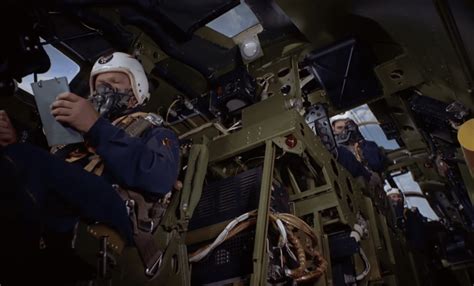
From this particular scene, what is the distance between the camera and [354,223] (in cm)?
328

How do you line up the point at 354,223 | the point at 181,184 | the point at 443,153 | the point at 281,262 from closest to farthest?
the point at 281,262 → the point at 181,184 → the point at 354,223 → the point at 443,153

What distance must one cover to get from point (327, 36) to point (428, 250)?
333 centimetres

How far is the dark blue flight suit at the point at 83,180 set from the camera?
167 cm

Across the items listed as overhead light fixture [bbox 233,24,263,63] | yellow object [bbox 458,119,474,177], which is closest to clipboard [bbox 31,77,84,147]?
yellow object [bbox 458,119,474,177]

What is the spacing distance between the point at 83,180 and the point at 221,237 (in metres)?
1.06

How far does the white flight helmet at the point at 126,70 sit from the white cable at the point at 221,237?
1.06m

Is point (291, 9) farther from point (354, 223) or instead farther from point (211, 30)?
point (354, 223)

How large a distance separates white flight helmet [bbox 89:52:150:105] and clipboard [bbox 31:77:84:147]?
0.67 metres

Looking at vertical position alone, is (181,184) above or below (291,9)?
below

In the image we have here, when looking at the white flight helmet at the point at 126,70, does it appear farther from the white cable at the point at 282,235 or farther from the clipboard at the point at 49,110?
the white cable at the point at 282,235

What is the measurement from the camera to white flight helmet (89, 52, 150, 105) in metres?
2.90

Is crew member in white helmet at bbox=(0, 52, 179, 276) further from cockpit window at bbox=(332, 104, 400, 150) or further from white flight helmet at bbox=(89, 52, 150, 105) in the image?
cockpit window at bbox=(332, 104, 400, 150)

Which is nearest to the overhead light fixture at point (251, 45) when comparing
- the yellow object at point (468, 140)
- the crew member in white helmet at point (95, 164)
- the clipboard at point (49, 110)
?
the crew member in white helmet at point (95, 164)

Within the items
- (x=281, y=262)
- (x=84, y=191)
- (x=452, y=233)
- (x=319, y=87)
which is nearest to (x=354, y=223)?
→ (x=281, y=262)
